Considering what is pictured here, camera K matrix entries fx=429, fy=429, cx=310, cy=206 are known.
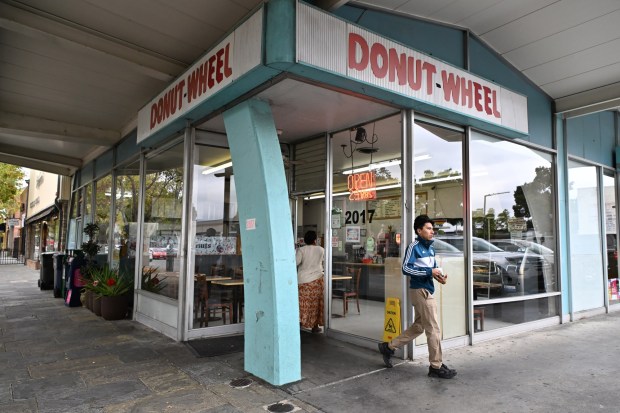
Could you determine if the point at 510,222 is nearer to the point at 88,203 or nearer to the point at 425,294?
the point at 425,294

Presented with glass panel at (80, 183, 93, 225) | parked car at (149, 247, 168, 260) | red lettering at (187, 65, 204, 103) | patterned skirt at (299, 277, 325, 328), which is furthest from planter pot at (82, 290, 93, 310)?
red lettering at (187, 65, 204, 103)

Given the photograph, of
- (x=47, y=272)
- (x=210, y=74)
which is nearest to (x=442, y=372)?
(x=210, y=74)

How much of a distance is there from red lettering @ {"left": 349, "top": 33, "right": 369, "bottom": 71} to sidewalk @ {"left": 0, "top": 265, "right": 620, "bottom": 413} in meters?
3.11

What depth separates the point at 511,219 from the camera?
22.8 ft

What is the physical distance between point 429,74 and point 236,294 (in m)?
4.06

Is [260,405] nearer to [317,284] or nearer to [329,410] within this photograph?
[329,410]

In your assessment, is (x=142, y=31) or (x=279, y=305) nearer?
(x=279, y=305)

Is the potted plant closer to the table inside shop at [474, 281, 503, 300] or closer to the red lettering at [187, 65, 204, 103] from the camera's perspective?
the red lettering at [187, 65, 204, 103]

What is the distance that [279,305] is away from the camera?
418cm

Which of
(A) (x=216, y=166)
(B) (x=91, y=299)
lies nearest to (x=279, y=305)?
(A) (x=216, y=166)

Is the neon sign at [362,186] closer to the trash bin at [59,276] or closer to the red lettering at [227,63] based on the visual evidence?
the red lettering at [227,63]

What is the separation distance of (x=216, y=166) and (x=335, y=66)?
317 centimetres

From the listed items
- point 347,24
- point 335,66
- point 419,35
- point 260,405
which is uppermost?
point 419,35

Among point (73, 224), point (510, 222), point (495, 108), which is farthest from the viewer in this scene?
point (73, 224)
